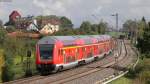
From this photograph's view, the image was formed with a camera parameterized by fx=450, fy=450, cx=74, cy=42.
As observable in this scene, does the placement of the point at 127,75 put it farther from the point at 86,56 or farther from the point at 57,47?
the point at 86,56

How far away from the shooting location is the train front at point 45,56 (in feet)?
141

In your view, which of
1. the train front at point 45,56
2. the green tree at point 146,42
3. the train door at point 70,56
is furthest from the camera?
the green tree at point 146,42

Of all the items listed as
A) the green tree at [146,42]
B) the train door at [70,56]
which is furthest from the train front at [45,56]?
the green tree at [146,42]

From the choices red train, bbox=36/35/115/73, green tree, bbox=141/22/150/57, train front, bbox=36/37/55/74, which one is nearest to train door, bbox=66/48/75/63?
A: red train, bbox=36/35/115/73

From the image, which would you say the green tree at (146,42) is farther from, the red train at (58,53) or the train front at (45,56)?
the train front at (45,56)

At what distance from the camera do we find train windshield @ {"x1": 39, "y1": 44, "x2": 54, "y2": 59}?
4319cm

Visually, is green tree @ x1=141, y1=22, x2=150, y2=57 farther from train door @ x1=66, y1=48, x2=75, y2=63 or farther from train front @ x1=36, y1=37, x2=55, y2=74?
train front @ x1=36, y1=37, x2=55, y2=74

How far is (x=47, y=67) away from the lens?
43156 millimetres

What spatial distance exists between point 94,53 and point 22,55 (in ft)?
81.3

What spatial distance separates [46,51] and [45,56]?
0.51 m

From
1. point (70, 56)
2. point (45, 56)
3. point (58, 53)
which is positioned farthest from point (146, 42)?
point (45, 56)

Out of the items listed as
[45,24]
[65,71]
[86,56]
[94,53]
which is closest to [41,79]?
[65,71]

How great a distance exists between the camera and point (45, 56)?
4338 centimetres

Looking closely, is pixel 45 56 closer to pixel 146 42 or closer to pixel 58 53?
pixel 58 53
